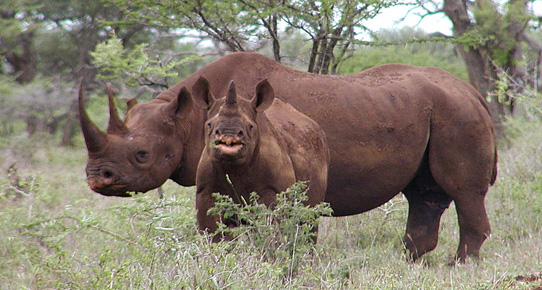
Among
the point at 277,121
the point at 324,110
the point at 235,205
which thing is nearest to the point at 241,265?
the point at 235,205

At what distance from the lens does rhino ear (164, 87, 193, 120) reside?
19.5ft

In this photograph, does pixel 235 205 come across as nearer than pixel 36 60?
Yes

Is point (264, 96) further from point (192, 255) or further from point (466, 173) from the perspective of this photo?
point (466, 173)

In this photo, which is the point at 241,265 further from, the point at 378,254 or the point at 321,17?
the point at 321,17

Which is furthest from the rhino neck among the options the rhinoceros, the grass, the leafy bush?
the leafy bush

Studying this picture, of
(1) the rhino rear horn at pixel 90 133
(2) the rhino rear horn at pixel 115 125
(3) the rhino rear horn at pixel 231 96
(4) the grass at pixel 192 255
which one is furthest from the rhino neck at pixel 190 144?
(3) the rhino rear horn at pixel 231 96

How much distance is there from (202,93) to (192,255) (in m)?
1.36

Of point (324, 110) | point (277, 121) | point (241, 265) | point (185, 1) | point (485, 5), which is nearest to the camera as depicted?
point (241, 265)

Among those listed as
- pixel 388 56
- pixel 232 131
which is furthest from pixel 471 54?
pixel 232 131

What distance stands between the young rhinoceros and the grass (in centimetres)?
33

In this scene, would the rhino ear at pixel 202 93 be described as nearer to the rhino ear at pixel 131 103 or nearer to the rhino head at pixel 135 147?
the rhino head at pixel 135 147

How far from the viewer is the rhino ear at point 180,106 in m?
5.95

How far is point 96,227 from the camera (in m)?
4.72

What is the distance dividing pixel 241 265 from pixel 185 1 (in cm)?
481
